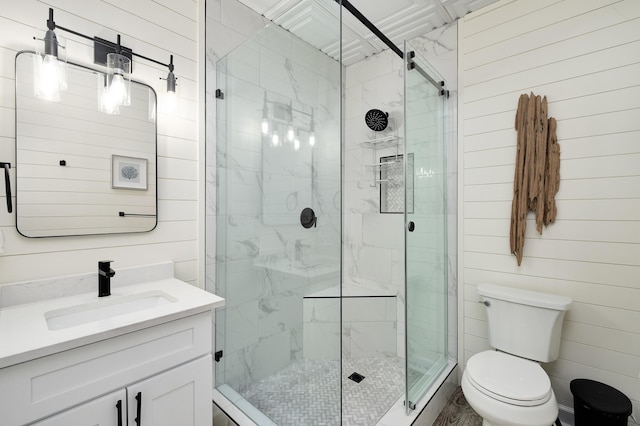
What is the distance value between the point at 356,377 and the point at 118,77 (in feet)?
7.84

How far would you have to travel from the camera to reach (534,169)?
6.26ft

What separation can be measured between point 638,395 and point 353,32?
2996 mm

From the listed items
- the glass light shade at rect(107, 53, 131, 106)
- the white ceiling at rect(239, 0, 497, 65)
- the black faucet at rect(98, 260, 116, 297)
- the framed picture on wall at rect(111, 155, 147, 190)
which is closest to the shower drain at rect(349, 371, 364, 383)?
the black faucet at rect(98, 260, 116, 297)

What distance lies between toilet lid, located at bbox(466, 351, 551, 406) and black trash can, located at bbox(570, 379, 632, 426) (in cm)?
28

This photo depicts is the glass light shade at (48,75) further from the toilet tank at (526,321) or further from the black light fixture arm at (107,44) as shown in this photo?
the toilet tank at (526,321)

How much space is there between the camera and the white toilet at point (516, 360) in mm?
1391

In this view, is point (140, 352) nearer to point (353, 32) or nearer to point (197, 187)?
point (197, 187)

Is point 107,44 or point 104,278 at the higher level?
point 107,44

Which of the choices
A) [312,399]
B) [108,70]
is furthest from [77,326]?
[312,399]

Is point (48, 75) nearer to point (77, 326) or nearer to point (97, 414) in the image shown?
point (77, 326)

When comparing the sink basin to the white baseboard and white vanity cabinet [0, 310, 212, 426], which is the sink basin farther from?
the white baseboard

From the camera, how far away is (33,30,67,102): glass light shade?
123 cm

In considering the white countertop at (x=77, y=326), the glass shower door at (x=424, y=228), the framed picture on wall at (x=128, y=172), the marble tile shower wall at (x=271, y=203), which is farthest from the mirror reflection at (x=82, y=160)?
the glass shower door at (x=424, y=228)

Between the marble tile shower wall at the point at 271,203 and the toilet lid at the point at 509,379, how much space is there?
91 cm
